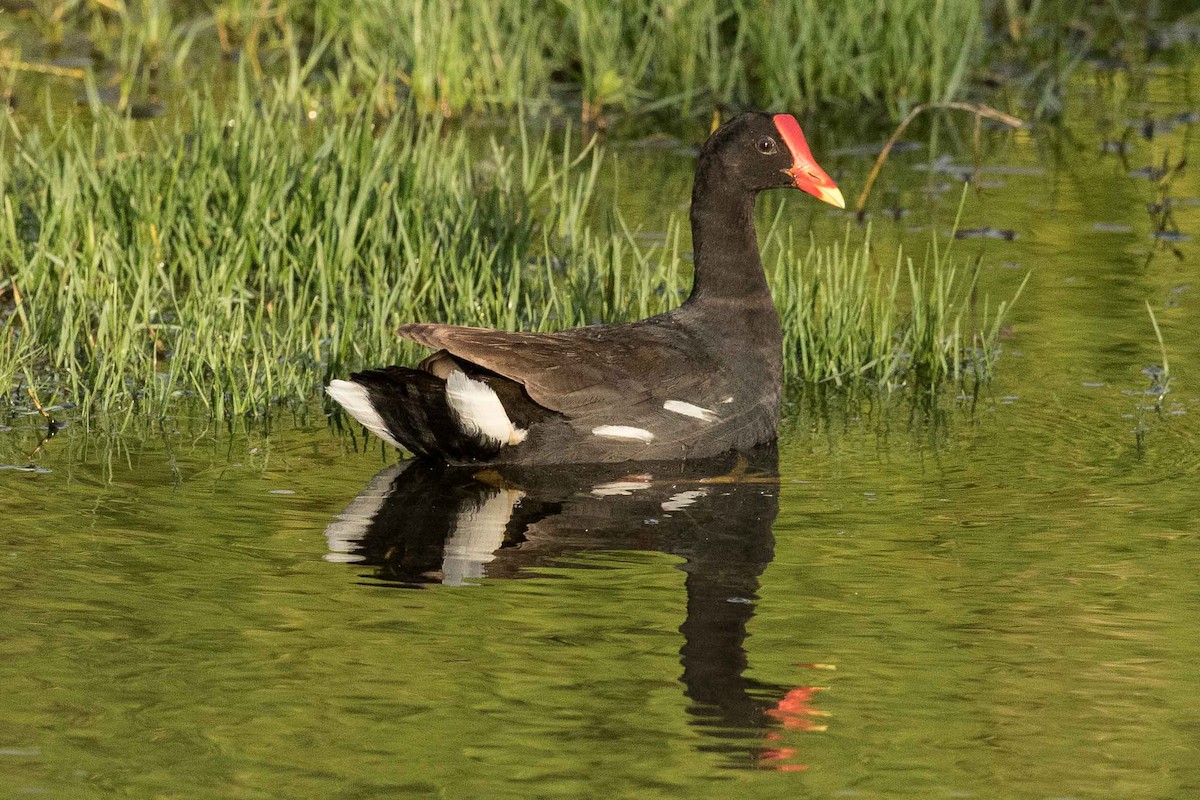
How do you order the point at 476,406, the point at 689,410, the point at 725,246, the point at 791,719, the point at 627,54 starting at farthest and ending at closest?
the point at 627,54 → the point at 725,246 → the point at 689,410 → the point at 476,406 → the point at 791,719

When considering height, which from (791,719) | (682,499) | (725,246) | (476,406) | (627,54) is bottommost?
(791,719)

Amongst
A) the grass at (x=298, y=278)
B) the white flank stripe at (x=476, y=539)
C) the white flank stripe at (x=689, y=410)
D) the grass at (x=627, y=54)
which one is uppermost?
the grass at (x=627, y=54)

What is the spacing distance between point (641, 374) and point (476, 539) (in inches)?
35.7

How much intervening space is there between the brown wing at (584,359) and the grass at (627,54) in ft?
14.9

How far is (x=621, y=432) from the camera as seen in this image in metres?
6.21

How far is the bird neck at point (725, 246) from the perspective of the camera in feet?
22.2

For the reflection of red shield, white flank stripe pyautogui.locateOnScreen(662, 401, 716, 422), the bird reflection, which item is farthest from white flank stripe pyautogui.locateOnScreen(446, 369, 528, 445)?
the reflection of red shield

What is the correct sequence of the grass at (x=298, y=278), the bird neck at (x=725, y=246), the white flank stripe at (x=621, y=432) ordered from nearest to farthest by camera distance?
the white flank stripe at (x=621, y=432), the bird neck at (x=725, y=246), the grass at (x=298, y=278)

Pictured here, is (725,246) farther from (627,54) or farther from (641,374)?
(627,54)

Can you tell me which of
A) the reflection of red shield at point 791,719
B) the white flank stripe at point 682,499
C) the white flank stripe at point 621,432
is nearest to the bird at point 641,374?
the white flank stripe at point 621,432

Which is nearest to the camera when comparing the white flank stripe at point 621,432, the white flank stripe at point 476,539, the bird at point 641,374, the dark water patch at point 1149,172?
the white flank stripe at point 476,539

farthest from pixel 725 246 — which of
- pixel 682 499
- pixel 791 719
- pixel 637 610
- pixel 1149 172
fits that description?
pixel 1149 172

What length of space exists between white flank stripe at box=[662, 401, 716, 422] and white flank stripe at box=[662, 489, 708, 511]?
0.29 meters

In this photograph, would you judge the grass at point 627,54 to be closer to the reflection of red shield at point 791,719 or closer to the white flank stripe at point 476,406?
the white flank stripe at point 476,406
